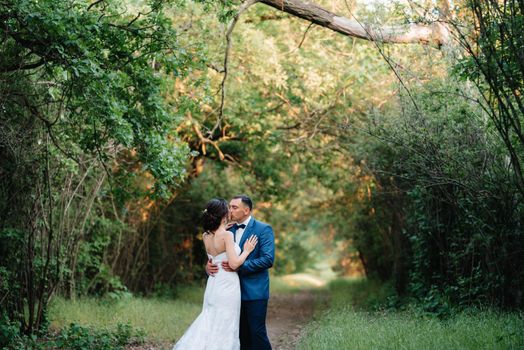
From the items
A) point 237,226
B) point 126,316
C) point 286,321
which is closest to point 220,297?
point 237,226

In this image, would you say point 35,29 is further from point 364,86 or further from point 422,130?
point 364,86

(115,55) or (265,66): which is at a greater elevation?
(265,66)

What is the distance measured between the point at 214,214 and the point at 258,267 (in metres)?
0.72

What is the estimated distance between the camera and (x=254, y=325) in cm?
626

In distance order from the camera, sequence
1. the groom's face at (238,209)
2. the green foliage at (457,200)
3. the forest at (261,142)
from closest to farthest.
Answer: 1. the groom's face at (238,209)
2. the forest at (261,142)
3. the green foliage at (457,200)

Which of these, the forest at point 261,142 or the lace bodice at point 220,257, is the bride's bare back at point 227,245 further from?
the forest at point 261,142

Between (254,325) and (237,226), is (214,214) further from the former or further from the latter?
(254,325)

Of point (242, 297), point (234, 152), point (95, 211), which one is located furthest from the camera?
point (234, 152)

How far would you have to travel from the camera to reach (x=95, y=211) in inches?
495

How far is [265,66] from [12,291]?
24.2ft

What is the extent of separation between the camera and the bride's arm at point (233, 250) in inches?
242

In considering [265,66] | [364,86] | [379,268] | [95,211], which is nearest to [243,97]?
[265,66]

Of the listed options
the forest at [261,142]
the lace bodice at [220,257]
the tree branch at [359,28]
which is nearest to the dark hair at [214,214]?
the lace bodice at [220,257]

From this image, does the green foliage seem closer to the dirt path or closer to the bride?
the dirt path
